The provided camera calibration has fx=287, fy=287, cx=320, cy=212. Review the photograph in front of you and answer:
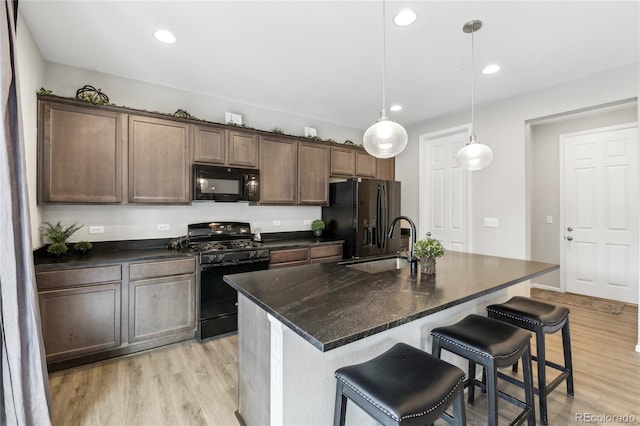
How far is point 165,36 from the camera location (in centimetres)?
234

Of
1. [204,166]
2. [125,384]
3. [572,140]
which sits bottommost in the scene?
[125,384]

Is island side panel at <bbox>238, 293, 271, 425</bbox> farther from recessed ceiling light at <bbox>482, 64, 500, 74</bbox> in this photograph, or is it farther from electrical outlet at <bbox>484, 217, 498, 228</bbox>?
electrical outlet at <bbox>484, 217, 498, 228</bbox>

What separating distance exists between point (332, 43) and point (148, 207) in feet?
8.30

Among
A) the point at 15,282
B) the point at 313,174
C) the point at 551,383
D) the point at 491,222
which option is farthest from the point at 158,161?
the point at 491,222

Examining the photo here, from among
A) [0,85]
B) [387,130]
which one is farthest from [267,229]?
[0,85]

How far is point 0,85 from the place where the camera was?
1.42 meters

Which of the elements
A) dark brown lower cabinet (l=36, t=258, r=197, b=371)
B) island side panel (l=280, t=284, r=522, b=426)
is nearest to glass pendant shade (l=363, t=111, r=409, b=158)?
island side panel (l=280, t=284, r=522, b=426)

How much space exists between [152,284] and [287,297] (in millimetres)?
1919

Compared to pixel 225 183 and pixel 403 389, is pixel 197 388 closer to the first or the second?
pixel 403 389

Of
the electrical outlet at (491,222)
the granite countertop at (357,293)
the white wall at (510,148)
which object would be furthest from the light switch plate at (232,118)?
the electrical outlet at (491,222)

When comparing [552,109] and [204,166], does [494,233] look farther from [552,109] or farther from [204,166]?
[204,166]

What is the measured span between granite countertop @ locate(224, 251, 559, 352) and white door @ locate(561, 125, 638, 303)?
2.98 meters

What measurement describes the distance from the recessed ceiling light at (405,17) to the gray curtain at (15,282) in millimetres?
A: 2335

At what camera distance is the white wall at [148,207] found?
9.02 ft
